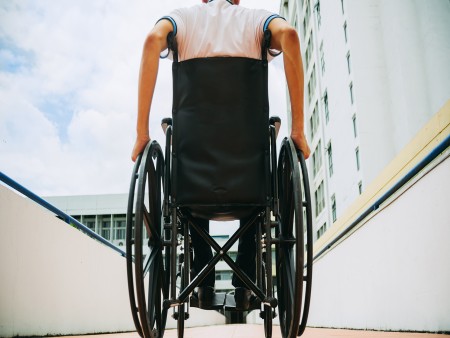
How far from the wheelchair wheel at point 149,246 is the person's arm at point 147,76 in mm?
82

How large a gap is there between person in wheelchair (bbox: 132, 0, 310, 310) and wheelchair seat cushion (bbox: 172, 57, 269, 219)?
0.26 feet

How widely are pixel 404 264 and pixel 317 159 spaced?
24827 millimetres

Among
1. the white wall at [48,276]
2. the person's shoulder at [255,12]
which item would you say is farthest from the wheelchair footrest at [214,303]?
the white wall at [48,276]

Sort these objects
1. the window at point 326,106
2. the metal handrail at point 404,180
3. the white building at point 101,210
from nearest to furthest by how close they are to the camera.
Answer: the metal handrail at point 404,180, the window at point 326,106, the white building at point 101,210

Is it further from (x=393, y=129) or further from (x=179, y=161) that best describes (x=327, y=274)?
(x=393, y=129)

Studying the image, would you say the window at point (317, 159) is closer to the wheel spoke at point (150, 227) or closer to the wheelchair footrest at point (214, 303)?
the wheelchair footrest at point (214, 303)

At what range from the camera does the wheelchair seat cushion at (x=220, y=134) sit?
7.13 ft

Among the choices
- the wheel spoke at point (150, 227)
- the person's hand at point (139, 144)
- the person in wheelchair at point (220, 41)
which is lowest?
the wheel spoke at point (150, 227)

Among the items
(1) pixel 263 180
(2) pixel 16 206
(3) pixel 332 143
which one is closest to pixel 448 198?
(1) pixel 263 180

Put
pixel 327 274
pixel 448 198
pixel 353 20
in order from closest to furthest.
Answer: pixel 448 198, pixel 327 274, pixel 353 20

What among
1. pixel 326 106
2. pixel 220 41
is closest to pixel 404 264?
pixel 220 41

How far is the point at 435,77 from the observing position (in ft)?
56.1

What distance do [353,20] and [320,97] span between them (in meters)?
6.83

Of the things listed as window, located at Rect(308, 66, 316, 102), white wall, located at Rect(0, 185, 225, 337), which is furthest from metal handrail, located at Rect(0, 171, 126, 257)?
window, located at Rect(308, 66, 316, 102)
